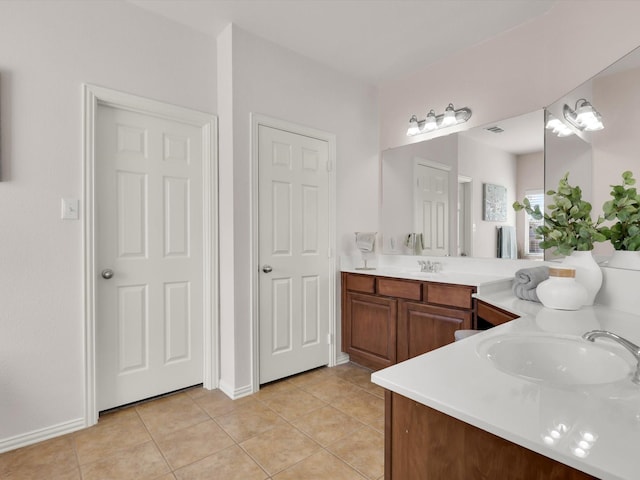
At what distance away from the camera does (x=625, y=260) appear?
1.58 m

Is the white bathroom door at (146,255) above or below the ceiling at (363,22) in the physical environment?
below

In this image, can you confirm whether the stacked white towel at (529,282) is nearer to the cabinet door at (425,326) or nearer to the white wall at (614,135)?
the white wall at (614,135)

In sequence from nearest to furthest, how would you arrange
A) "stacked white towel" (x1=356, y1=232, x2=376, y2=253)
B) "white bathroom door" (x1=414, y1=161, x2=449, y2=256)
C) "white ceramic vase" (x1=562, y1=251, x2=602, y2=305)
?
"white ceramic vase" (x1=562, y1=251, x2=602, y2=305) → "white bathroom door" (x1=414, y1=161, x2=449, y2=256) → "stacked white towel" (x1=356, y1=232, x2=376, y2=253)

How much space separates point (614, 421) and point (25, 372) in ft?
8.08

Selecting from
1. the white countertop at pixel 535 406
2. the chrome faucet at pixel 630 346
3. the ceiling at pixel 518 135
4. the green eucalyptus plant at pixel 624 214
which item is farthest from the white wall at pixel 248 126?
the chrome faucet at pixel 630 346

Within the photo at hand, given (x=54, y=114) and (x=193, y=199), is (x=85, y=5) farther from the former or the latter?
(x=193, y=199)

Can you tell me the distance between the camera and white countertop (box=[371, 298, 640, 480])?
0.52m

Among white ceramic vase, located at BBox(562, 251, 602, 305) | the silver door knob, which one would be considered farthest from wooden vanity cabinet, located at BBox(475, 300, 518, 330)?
the silver door knob

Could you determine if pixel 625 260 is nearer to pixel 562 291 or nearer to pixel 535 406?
pixel 562 291

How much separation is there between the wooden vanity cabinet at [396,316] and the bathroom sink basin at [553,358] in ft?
3.68

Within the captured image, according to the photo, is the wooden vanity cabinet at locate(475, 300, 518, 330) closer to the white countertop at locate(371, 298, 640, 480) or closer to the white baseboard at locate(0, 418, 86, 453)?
the white countertop at locate(371, 298, 640, 480)

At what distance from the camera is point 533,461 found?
59 cm

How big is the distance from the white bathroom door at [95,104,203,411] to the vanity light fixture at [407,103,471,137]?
70.2 inches

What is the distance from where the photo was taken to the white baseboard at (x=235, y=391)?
96.0 inches
